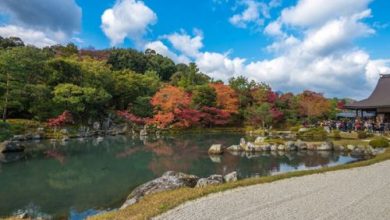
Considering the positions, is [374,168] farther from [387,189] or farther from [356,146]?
[356,146]

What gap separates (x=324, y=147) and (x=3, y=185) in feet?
50.7

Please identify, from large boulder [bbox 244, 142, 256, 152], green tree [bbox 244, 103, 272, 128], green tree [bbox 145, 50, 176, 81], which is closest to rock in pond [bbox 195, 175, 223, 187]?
large boulder [bbox 244, 142, 256, 152]

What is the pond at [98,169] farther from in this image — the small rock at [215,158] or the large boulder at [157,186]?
the large boulder at [157,186]

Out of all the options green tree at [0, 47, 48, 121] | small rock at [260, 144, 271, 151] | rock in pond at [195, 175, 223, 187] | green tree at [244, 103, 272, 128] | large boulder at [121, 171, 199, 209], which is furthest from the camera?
green tree at [244, 103, 272, 128]

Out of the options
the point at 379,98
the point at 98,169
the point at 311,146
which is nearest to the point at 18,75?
the point at 98,169

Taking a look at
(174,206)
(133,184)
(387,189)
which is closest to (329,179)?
(387,189)

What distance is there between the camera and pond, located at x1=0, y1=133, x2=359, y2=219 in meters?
8.23

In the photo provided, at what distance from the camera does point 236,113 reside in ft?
107

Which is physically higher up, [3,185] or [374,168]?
[374,168]

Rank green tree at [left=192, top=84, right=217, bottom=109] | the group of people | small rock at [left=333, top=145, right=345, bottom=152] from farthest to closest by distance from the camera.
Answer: green tree at [left=192, top=84, right=217, bottom=109] < the group of people < small rock at [left=333, top=145, right=345, bottom=152]

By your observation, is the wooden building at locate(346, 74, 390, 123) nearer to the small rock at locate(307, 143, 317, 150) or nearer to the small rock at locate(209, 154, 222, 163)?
the small rock at locate(307, 143, 317, 150)

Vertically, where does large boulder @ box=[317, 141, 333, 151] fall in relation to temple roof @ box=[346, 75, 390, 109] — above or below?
below

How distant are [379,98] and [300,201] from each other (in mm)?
20469

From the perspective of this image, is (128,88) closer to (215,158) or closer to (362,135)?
(215,158)
